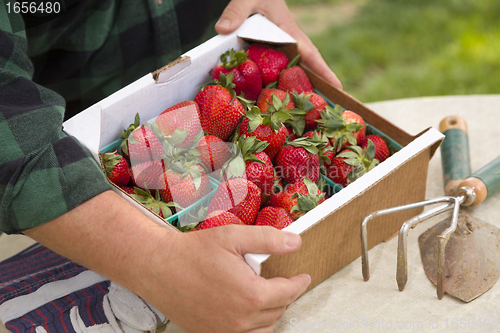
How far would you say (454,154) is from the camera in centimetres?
117

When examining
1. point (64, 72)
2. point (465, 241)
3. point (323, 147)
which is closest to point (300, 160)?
point (323, 147)

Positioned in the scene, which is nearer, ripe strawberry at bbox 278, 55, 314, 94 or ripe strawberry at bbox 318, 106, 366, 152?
ripe strawberry at bbox 318, 106, 366, 152

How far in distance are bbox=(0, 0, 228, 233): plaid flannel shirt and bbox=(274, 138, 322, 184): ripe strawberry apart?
365mm

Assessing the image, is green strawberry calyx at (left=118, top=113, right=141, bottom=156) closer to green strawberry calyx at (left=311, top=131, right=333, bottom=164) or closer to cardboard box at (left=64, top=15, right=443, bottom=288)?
cardboard box at (left=64, top=15, right=443, bottom=288)

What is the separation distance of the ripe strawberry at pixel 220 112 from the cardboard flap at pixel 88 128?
0.72ft

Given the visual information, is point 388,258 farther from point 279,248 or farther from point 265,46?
point 265,46

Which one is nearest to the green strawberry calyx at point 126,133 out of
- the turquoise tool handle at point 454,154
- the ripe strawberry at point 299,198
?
the ripe strawberry at point 299,198

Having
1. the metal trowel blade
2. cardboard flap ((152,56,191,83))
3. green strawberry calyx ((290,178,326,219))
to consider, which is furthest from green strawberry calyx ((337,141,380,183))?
cardboard flap ((152,56,191,83))

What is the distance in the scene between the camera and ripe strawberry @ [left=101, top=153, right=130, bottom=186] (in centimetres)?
95

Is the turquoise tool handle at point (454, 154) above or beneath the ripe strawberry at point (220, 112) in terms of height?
beneath

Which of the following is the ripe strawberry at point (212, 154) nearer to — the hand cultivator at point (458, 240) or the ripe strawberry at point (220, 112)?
the ripe strawberry at point (220, 112)

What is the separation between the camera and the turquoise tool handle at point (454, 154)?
3.64 feet

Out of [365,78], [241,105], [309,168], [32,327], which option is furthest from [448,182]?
[365,78]

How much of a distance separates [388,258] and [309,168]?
0.87 ft
